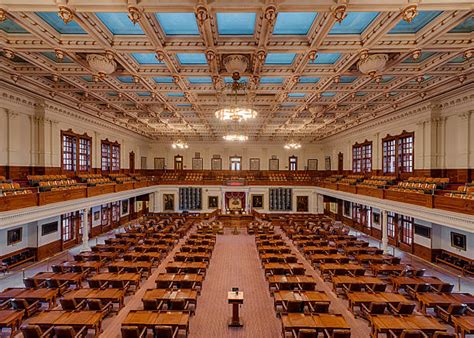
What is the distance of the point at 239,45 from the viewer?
26.1 ft

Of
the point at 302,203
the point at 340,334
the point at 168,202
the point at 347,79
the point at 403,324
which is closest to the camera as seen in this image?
the point at 340,334

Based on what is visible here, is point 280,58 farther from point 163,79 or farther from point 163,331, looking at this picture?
point 163,331

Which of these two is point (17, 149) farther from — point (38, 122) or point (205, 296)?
point (205, 296)

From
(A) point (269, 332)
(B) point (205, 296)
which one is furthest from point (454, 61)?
(B) point (205, 296)

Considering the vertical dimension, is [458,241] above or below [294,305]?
above

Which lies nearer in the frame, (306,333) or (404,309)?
(306,333)

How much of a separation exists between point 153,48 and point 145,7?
7.44 feet

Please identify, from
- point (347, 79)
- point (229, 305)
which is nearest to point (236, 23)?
point (347, 79)

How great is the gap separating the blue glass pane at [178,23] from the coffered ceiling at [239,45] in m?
0.03

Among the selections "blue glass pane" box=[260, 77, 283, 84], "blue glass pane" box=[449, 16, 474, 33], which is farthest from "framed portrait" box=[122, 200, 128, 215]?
"blue glass pane" box=[449, 16, 474, 33]

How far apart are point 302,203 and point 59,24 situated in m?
24.4

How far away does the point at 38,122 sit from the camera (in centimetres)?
1406

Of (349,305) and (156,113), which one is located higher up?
(156,113)

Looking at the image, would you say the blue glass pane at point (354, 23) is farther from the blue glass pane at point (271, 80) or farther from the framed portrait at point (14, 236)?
the framed portrait at point (14, 236)
